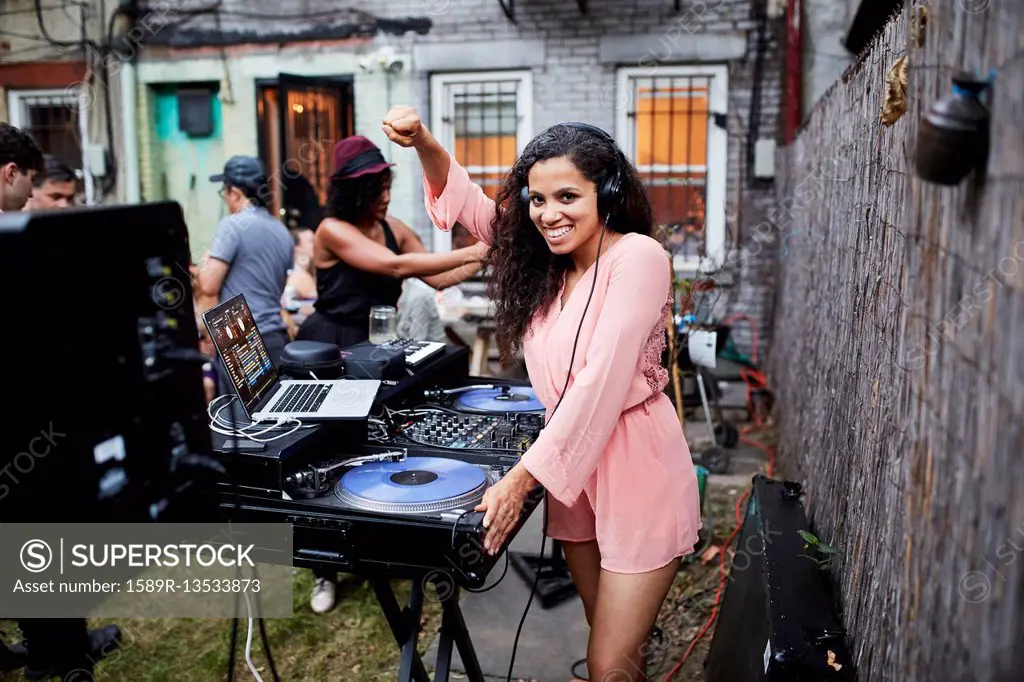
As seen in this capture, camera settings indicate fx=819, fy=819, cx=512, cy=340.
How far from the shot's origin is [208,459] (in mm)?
1398

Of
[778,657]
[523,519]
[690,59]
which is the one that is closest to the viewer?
[778,657]

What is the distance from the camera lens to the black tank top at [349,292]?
3.71 m

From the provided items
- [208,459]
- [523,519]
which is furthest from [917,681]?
[208,459]

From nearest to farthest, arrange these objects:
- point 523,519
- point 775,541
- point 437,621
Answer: point 523,519, point 775,541, point 437,621

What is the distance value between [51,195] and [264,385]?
241 centimetres

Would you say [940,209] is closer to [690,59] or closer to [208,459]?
[208,459]

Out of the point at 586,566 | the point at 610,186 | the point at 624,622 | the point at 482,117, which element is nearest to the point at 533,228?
the point at 610,186

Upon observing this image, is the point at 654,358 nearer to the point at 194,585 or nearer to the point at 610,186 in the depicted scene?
the point at 610,186

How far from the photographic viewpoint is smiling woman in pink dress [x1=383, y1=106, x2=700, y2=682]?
1.97 meters

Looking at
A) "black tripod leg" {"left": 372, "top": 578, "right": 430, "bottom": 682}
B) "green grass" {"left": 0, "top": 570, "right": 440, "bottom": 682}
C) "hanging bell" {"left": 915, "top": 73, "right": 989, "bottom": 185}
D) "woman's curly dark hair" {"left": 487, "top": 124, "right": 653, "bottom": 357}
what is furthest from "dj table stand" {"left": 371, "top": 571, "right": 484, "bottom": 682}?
"hanging bell" {"left": 915, "top": 73, "right": 989, "bottom": 185}

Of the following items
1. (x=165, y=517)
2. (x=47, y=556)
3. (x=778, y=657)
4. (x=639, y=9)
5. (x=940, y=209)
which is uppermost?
(x=639, y=9)

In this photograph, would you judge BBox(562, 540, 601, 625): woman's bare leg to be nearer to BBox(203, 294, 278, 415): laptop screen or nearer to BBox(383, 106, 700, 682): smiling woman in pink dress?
BBox(383, 106, 700, 682): smiling woman in pink dress

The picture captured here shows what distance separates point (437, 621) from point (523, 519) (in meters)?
1.69

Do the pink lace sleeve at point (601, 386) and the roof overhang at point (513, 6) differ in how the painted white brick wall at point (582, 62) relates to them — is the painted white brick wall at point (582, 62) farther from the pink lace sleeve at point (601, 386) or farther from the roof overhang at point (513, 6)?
the pink lace sleeve at point (601, 386)
